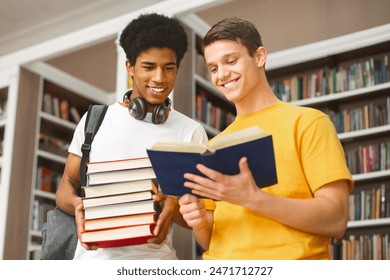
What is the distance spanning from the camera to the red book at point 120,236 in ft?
4.74

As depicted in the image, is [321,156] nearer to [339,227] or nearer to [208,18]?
[339,227]

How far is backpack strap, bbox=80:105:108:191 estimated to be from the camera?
1.68 metres

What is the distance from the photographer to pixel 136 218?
4.83 ft

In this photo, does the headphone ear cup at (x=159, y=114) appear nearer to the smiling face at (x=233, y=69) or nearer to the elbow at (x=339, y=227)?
the smiling face at (x=233, y=69)

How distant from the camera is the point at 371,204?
4.14 m

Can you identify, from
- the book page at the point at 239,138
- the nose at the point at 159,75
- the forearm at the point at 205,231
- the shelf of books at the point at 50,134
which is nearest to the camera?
the book page at the point at 239,138

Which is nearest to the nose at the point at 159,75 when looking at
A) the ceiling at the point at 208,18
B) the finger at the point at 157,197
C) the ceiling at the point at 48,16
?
the finger at the point at 157,197

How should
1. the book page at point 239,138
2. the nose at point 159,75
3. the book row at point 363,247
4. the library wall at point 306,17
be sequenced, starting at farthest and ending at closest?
1. the library wall at point 306,17
2. the book row at point 363,247
3. the nose at point 159,75
4. the book page at point 239,138

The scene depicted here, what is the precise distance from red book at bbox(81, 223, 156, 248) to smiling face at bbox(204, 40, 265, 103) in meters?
0.39

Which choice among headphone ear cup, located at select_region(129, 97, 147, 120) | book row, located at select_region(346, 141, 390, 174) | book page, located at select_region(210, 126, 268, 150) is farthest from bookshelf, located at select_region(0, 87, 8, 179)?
book page, located at select_region(210, 126, 268, 150)

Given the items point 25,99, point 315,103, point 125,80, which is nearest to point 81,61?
point 25,99

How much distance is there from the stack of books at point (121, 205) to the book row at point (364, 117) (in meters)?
3.07
